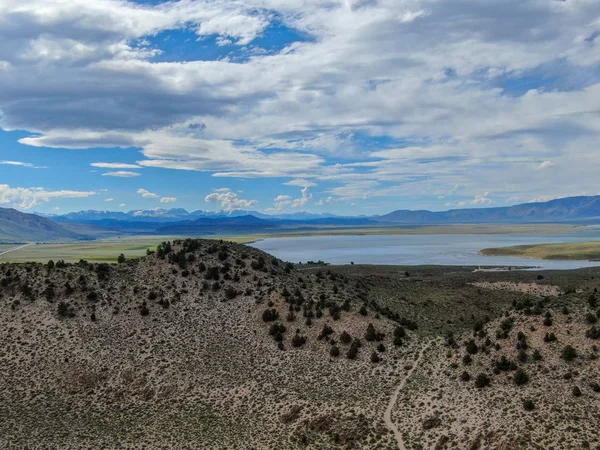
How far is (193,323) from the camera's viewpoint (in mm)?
45312

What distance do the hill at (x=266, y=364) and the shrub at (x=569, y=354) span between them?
14 centimetres

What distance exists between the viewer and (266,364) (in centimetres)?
3884

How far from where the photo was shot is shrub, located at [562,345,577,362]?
32094 millimetres

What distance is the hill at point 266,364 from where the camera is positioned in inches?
1166

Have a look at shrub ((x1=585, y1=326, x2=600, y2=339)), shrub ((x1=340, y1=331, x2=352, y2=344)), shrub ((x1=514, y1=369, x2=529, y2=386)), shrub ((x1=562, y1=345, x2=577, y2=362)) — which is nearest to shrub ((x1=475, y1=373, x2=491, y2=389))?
shrub ((x1=514, y1=369, x2=529, y2=386))

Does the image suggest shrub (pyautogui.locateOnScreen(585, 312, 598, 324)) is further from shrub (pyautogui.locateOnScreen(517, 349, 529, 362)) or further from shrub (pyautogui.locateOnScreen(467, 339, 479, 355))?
shrub (pyautogui.locateOnScreen(467, 339, 479, 355))

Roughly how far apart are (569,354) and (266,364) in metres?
21.1

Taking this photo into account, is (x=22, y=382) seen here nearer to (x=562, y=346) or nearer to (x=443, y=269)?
(x=562, y=346)

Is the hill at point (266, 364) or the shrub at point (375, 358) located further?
the shrub at point (375, 358)

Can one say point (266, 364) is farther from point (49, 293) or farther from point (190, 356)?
point (49, 293)

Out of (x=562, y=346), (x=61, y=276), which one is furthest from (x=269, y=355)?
(x=61, y=276)

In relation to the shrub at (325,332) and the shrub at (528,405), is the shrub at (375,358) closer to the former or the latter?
the shrub at (325,332)

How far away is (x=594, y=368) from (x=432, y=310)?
80.8ft

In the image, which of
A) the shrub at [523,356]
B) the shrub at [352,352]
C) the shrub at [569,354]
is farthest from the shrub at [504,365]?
the shrub at [352,352]
